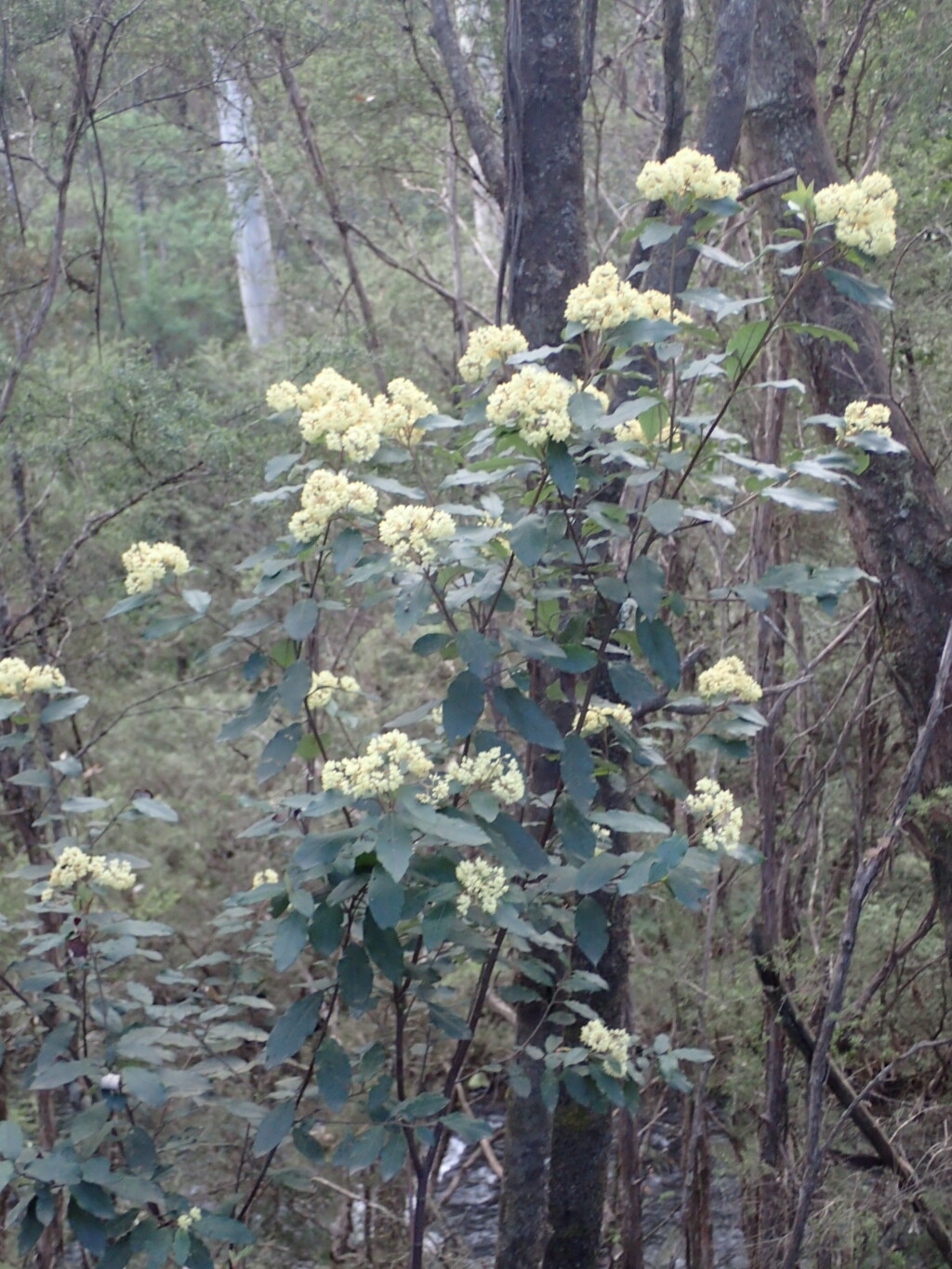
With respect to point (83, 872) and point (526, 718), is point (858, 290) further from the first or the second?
point (83, 872)

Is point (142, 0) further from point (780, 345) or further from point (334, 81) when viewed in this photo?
point (780, 345)

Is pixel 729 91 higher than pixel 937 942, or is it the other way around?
pixel 729 91

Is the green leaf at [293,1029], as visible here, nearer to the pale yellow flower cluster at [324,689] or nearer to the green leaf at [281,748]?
the green leaf at [281,748]

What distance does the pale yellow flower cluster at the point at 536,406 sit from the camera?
1533 mm

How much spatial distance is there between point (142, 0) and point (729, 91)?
2.48 meters

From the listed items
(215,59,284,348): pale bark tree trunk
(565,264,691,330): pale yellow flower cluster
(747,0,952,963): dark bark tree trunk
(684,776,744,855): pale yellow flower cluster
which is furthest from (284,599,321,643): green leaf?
(215,59,284,348): pale bark tree trunk

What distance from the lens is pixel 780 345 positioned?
370 cm

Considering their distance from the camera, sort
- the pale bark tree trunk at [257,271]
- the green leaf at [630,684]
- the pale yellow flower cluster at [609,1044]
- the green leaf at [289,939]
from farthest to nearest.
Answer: the pale bark tree trunk at [257,271], the pale yellow flower cluster at [609,1044], the green leaf at [630,684], the green leaf at [289,939]

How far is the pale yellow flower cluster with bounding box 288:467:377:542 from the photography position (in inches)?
62.0

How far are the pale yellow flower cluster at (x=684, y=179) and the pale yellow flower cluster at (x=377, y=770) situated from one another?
0.91 meters

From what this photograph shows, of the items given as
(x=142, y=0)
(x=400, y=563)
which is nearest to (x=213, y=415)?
(x=142, y=0)

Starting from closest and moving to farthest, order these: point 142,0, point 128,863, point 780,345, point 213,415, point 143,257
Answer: point 128,863 → point 780,345 → point 142,0 → point 213,415 → point 143,257

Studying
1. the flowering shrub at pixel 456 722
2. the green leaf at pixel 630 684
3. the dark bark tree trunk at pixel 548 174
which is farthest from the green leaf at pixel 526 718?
the dark bark tree trunk at pixel 548 174

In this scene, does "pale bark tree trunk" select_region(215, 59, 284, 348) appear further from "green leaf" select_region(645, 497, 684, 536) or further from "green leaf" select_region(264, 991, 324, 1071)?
"green leaf" select_region(264, 991, 324, 1071)
